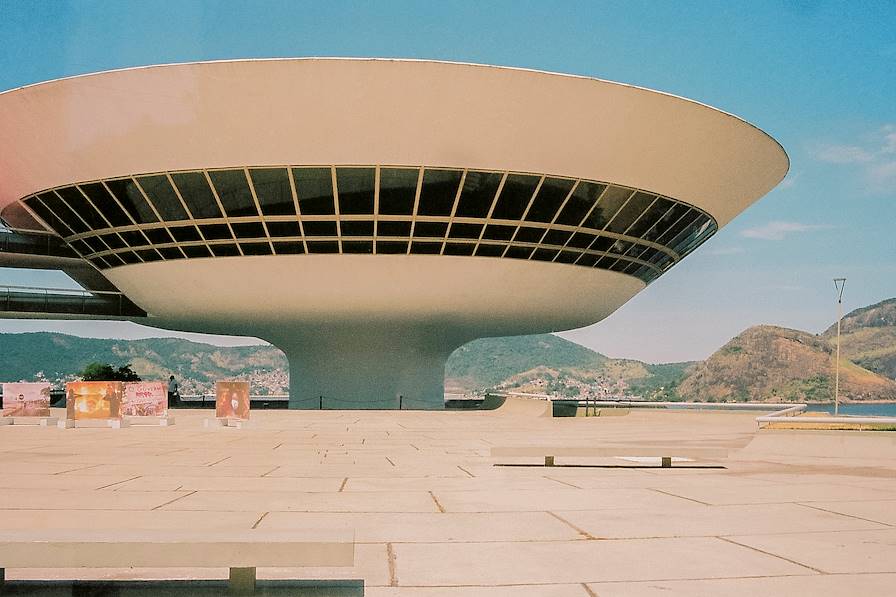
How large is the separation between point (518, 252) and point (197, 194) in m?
12.7

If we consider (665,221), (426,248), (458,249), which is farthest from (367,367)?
(665,221)

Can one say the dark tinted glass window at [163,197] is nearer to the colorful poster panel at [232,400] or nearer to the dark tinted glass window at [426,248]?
the dark tinted glass window at [426,248]

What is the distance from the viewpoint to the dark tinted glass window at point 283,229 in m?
30.7

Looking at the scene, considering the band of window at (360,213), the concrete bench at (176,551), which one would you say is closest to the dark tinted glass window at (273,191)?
the band of window at (360,213)

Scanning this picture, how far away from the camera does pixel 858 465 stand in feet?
43.6

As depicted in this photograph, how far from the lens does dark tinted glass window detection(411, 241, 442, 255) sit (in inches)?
1249

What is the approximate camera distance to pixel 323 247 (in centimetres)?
3156

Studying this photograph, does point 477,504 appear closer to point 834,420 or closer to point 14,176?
point 834,420

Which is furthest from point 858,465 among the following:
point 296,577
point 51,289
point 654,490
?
point 51,289

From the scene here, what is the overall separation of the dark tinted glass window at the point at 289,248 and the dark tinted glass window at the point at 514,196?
7675 millimetres

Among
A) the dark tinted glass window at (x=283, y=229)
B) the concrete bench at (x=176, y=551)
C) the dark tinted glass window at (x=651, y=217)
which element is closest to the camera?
the concrete bench at (x=176, y=551)

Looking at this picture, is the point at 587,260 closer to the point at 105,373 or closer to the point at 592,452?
the point at 592,452

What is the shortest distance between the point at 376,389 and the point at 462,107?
16824 millimetres

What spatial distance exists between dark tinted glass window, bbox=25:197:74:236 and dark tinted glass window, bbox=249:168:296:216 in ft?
35.8
